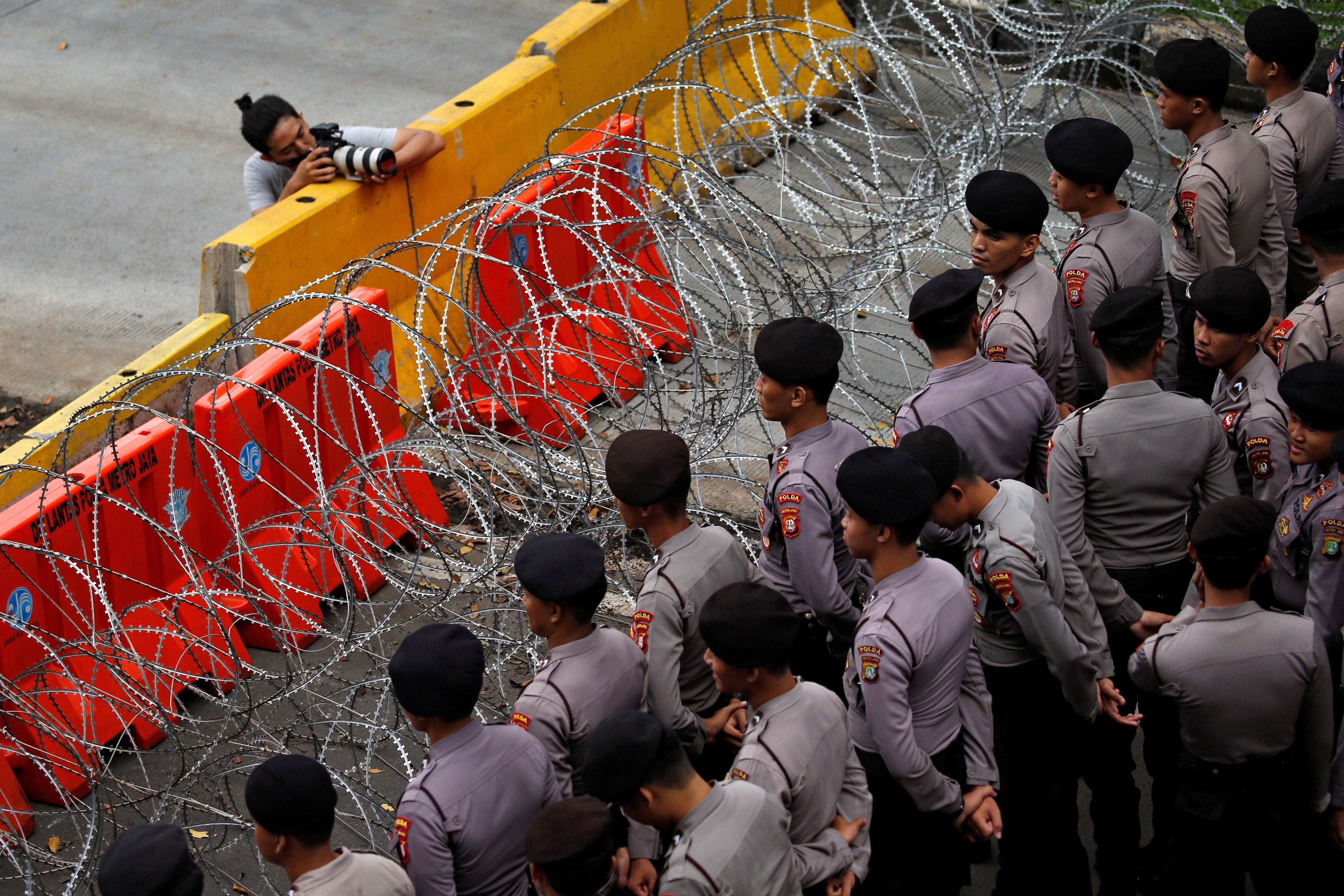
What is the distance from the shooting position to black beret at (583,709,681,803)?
A: 2.63 m

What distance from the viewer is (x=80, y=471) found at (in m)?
4.61

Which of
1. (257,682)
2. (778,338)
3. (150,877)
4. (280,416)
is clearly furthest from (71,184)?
(150,877)

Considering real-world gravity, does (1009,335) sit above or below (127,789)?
above

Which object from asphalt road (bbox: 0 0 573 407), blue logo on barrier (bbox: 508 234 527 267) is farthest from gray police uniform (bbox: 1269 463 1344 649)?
asphalt road (bbox: 0 0 573 407)

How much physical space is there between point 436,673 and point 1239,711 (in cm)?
204

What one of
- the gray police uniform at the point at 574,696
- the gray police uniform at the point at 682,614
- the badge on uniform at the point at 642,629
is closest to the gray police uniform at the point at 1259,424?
the gray police uniform at the point at 682,614

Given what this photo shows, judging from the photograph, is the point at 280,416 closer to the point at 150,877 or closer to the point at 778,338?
the point at 778,338

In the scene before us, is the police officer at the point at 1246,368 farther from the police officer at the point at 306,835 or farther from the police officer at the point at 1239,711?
the police officer at the point at 306,835

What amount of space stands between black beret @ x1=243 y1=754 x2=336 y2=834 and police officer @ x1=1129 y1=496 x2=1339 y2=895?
213cm

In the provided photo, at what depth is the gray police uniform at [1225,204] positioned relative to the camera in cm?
527

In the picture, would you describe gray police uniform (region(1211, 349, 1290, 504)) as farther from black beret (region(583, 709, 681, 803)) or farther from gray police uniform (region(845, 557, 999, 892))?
black beret (region(583, 709, 681, 803))

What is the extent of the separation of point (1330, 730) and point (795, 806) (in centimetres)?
152

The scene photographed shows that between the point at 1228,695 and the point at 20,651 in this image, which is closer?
the point at 1228,695

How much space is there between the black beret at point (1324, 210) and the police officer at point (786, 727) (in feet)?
8.76
